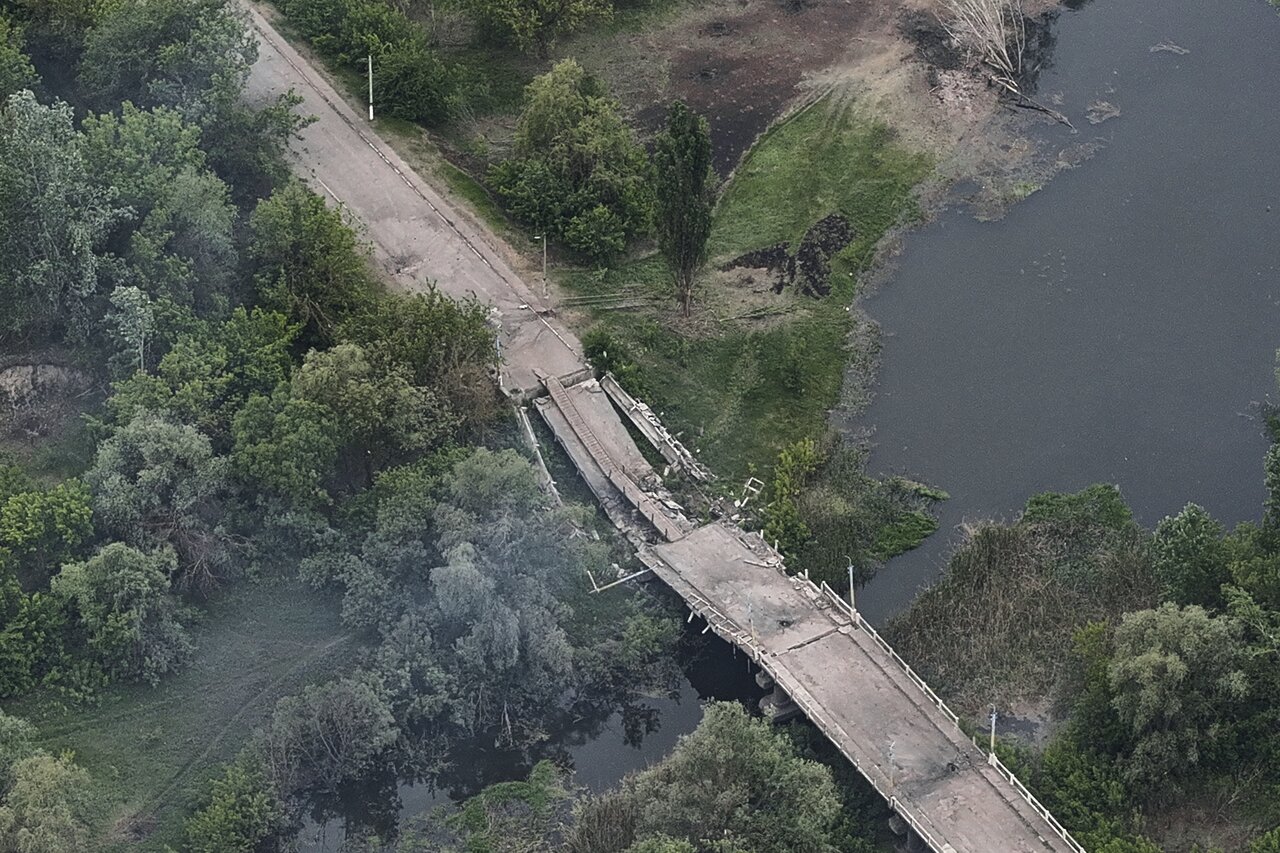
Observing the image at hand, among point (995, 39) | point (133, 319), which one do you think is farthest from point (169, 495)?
point (995, 39)

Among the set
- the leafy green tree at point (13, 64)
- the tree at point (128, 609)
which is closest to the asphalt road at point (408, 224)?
the leafy green tree at point (13, 64)

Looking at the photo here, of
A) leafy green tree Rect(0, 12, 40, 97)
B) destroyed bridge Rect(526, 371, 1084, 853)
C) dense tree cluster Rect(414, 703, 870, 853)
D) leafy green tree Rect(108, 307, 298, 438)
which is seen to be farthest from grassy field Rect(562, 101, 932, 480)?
leafy green tree Rect(0, 12, 40, 97)

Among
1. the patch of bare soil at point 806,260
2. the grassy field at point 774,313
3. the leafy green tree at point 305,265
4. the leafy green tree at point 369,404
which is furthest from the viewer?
the patch of bare soil at point 806,260

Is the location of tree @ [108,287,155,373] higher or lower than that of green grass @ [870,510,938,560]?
higher

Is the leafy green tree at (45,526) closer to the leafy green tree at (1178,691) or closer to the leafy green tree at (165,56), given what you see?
the leafy green tree at (165,56)

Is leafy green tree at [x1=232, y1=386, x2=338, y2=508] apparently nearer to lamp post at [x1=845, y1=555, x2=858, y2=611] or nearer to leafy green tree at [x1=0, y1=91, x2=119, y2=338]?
leafy green tree at [x1=0, y1=91, x2=119, y2=338]

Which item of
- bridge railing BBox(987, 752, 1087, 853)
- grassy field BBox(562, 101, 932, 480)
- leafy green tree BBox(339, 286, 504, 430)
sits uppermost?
leafy green tree BBox(339, 286, 504, 430)

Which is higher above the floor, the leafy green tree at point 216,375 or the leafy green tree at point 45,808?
the leafy green tree at point 216,375
